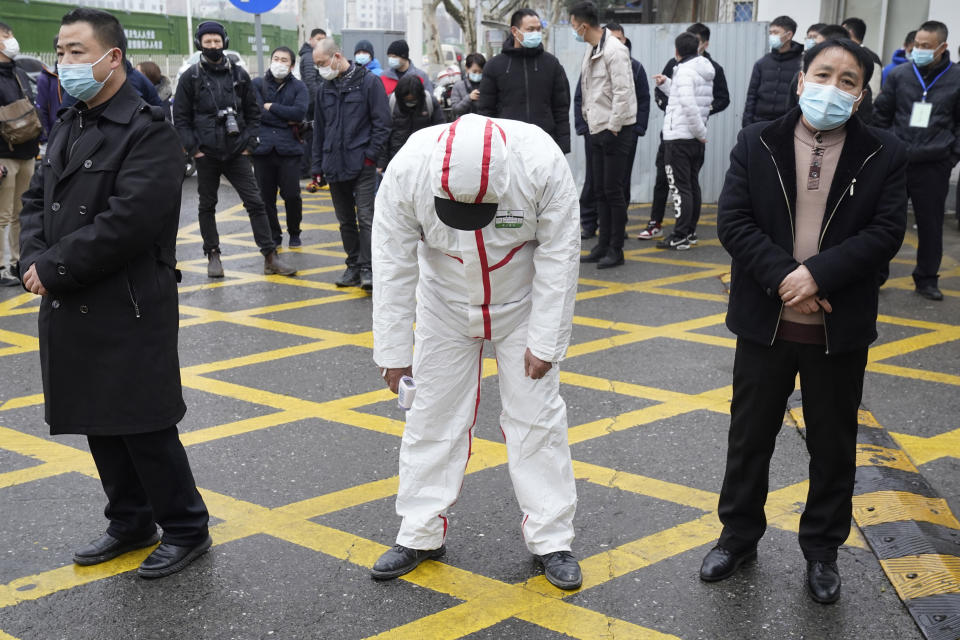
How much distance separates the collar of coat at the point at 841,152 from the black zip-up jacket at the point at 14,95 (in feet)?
23.1

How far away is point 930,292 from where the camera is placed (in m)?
8.11

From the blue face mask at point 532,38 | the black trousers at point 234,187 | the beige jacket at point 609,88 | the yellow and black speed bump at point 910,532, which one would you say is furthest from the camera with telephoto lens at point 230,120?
the yellow and black speed bump at point 910,532

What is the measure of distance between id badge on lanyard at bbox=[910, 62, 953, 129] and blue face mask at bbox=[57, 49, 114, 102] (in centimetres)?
613

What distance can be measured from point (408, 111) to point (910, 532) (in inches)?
240

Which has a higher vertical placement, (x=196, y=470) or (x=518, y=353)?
(x=518, y=353)

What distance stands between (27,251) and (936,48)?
6452 millimetres

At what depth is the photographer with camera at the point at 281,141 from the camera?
386 inches

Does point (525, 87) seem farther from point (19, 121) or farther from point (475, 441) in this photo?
point (475, 441)

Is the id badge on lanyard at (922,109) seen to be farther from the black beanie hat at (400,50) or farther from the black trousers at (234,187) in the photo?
the black beanie hat at (400,50)

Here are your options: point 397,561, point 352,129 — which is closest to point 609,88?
point 352,129

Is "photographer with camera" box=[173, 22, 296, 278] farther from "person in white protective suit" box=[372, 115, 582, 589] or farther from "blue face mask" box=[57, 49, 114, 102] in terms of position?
"person in white protective suit" box=[372, 115, 582, 589]

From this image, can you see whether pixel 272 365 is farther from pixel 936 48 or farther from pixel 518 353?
pixel 936 48

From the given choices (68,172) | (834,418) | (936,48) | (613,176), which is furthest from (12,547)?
(936,48)

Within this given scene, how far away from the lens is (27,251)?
380cm
